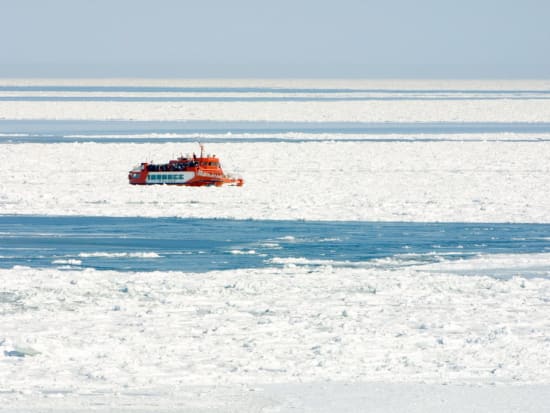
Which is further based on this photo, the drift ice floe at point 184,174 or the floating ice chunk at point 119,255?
the drift ice floe at point 184,174

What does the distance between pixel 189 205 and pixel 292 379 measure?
9.52m

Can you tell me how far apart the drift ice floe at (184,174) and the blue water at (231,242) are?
483cm

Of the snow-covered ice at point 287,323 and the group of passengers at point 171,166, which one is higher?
the group of passengers at point 171,166

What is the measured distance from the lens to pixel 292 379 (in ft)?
24.2

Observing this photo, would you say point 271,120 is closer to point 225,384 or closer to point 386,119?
point 386,119

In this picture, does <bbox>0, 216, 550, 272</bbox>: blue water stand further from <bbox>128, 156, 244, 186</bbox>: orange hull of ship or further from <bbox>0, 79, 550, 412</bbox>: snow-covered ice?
<bbox>128, 156, 244, 186</bbox>: orange hull of ship

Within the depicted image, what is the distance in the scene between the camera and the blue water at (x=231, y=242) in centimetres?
1188

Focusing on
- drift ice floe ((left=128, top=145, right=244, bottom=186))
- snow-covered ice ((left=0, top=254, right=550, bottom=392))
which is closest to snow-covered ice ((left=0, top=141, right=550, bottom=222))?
drift ice floe ((left=128, top=145, right=244, bottom=186))

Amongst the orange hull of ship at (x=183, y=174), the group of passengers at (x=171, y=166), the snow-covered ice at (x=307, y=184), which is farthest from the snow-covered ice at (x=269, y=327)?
the group of passengers at (x=171, y=166)

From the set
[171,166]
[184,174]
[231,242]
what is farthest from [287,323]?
[171,166]

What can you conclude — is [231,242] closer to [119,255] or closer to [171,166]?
[119,255]

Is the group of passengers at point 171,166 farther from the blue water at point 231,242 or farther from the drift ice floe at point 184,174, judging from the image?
the blue water at point 231,242

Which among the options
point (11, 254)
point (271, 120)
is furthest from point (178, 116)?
point (11, 254)

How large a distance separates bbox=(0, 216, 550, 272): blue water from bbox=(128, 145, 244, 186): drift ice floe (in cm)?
483
